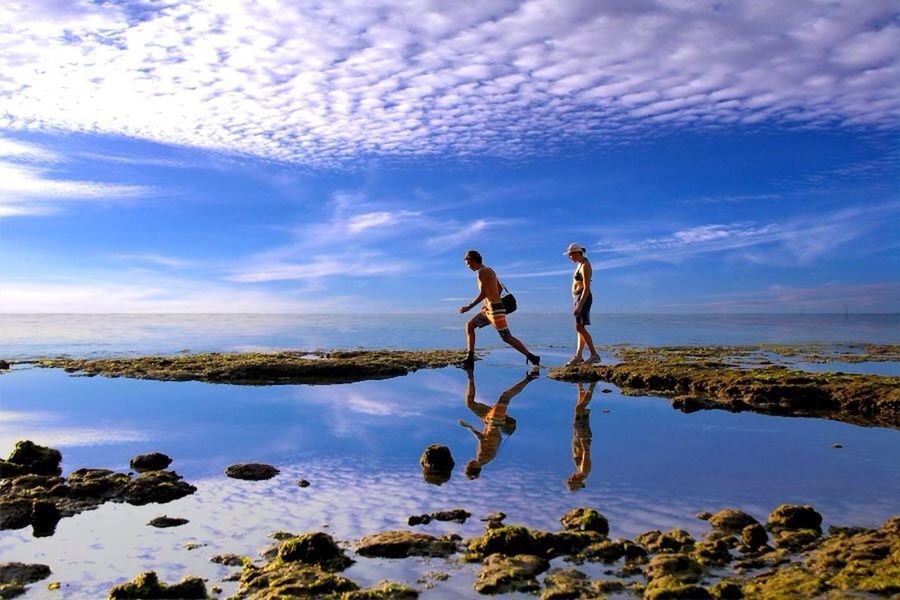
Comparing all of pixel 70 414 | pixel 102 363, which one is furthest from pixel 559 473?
pixel 102 363

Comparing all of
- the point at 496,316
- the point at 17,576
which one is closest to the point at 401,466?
the point at 17,576

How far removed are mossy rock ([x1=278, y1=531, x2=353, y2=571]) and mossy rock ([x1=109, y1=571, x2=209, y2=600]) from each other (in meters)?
0.71

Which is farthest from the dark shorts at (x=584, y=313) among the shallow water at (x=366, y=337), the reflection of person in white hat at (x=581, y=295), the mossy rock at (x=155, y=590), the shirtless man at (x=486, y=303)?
the mossy rock at (x=155, y=590)

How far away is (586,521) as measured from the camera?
5.84 meters

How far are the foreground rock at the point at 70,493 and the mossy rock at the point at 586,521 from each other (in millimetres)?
4012

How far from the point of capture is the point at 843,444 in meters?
9.09

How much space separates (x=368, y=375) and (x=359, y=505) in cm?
1110

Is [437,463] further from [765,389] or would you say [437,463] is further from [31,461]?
[765,389]

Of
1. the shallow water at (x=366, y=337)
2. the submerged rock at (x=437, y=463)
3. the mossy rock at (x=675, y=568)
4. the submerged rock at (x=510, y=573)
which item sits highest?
the shallow water at (x=366, y=337)

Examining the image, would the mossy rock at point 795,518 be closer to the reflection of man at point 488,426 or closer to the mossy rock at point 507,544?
the mossy rock at point 507,544

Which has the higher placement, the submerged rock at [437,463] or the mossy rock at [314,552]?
the submerged rock at [437,463]

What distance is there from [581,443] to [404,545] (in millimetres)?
4340

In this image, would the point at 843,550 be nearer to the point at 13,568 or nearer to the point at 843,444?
the point at 843,444

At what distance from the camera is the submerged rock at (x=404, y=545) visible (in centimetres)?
539
